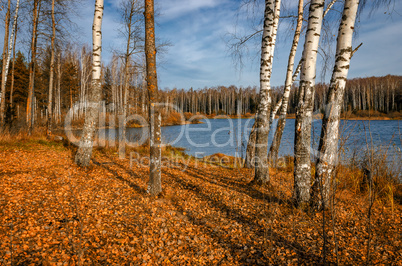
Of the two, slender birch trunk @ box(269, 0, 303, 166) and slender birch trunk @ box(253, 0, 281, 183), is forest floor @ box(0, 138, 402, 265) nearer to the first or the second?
slender birch trunk @ box(253, 0, 281, 183)

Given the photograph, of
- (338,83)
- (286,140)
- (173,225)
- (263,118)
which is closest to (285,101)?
(263,118)

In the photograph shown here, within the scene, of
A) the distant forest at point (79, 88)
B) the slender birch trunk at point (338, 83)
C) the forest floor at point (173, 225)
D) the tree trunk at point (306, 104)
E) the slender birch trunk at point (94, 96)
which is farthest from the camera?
the distant forest at point (79, 88)

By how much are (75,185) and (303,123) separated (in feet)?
17.6

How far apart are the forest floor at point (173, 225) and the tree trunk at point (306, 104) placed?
496 mm

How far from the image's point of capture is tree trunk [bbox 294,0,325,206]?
4062mm

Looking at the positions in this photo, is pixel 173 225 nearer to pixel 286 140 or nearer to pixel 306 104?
pixel 286 140

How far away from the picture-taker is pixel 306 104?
413 cm

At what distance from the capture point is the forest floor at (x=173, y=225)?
2863mm

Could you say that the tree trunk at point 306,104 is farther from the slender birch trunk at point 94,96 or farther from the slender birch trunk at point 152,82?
the slender birch trunk at point 94,96

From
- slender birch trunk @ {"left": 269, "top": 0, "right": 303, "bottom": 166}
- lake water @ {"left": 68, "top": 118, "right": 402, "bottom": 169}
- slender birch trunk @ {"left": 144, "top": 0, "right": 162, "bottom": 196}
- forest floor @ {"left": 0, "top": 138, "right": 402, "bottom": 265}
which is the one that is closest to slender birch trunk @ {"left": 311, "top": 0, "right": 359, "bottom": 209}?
lake water @ {"left": 68, "top": 118, "right": 402, "bottom": 169}

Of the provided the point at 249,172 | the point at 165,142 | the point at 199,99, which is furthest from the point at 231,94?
the point at 249,172

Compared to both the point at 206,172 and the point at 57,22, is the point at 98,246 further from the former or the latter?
the point at 57,22

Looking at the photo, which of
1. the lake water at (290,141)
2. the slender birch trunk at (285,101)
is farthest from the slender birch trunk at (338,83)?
the slender birch trunk at (285,101)

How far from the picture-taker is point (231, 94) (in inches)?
3098
